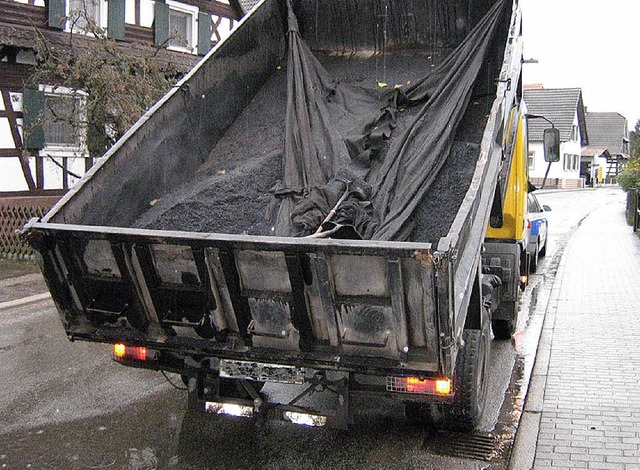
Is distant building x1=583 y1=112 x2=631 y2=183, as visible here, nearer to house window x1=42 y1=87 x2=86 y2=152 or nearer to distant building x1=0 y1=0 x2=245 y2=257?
distant building x1=0 y1=0 x2=245 y2=257

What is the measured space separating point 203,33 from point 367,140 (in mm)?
14096

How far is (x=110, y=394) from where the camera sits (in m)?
6.04

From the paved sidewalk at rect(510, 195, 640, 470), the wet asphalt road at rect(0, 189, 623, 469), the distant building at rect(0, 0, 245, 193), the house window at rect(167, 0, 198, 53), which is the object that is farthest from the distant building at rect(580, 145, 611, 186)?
the wet asphalt road at rect(0, 189, 623, 469)

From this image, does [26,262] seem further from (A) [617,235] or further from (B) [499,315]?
(A) [617,235]

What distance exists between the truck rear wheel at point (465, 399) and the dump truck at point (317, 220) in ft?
0.04

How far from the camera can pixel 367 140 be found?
241 inches

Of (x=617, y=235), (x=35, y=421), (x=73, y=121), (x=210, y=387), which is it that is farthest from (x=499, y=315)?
(x=617, y=235)

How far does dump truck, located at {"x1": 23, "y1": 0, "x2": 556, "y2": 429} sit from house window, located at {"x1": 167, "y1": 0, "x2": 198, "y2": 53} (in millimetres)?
11495

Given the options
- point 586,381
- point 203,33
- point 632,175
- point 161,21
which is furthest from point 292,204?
point 632,175

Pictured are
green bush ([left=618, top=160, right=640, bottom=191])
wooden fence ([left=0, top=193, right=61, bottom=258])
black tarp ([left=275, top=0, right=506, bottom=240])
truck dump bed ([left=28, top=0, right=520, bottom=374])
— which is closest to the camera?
truck dump bed ([left=28, top=0, right=520, bottom=374])

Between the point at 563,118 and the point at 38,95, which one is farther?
the point at 563,118

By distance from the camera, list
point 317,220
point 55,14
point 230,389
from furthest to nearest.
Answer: point 55,14 → point 317,220 → point 230,389

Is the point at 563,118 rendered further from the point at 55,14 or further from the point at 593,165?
the point at 55,14

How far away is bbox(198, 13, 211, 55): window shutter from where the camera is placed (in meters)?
18.8
